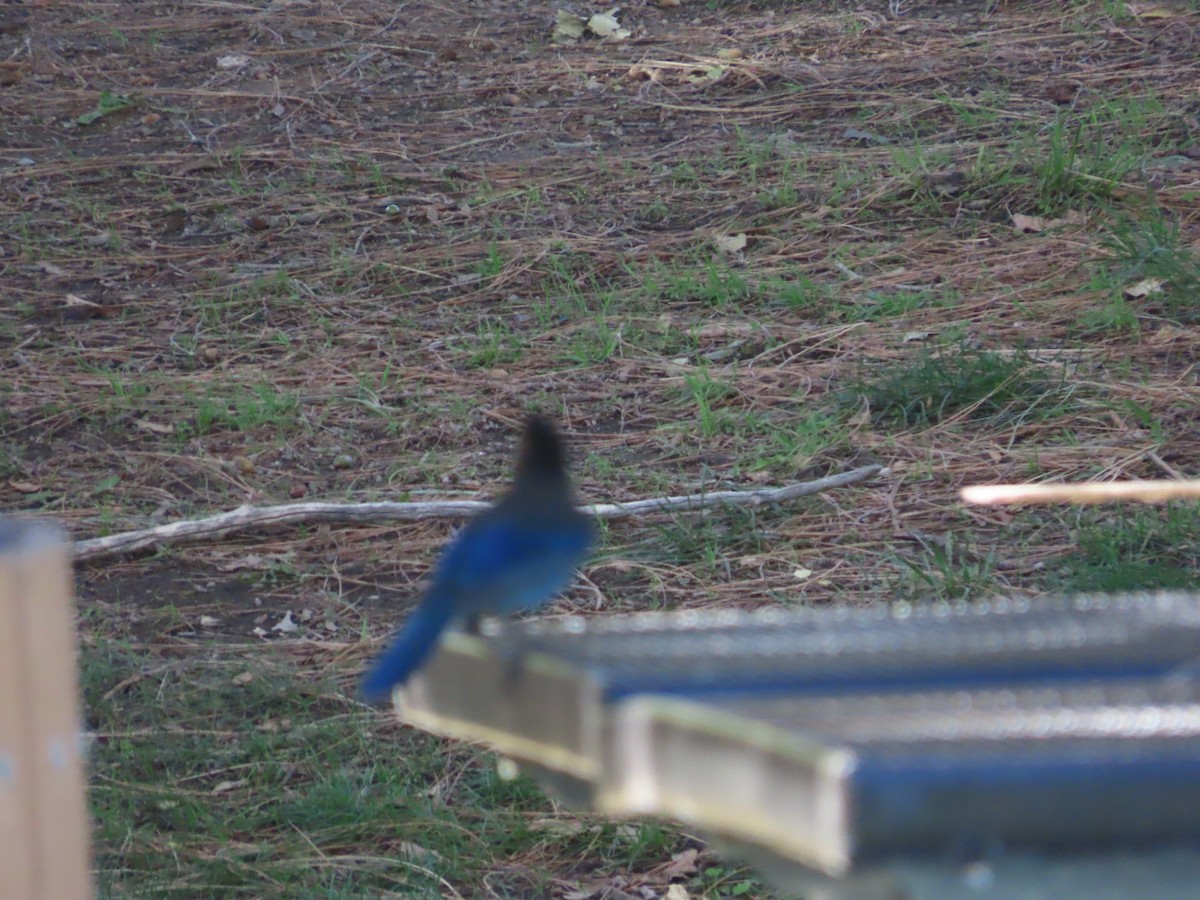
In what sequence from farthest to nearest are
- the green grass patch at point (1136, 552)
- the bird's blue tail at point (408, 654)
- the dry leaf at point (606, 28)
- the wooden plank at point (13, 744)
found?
1. the dry leaf at point (606, 28)
2. the green grass patch at point (1136, 552)
3. the bird's blue tail at point (408, 654)
4. the wooden plank at point (13, 744)

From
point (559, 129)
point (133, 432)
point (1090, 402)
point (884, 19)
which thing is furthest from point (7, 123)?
point (1090, 402)

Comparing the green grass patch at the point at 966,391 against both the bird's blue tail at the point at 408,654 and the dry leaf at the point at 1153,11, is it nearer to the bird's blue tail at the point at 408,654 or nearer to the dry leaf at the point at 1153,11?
the bird's blue tail at the point at 408,654

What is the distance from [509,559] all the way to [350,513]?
6.61ft

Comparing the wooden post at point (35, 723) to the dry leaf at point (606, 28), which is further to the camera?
the dry leaf at point (606, 28)

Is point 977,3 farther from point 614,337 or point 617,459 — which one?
point 617,459

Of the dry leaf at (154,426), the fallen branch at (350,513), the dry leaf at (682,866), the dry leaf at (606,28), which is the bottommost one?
the dry leaf at (682,866)

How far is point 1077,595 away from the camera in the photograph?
11.0ft

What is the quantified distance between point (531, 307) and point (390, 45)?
2.79 m

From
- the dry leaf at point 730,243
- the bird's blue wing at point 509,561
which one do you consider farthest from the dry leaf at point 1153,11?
the bird's blue wing at point 509,561

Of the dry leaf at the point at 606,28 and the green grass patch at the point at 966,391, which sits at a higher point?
the dry leaf at the point at 606,28

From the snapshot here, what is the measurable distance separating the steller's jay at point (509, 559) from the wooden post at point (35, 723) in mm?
529

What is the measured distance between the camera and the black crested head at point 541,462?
7.43 ft

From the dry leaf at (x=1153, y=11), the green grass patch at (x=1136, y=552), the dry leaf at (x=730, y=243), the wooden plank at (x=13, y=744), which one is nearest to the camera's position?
the wooden plank at (x=13, y=744)

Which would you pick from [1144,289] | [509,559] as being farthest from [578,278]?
[509,559]
